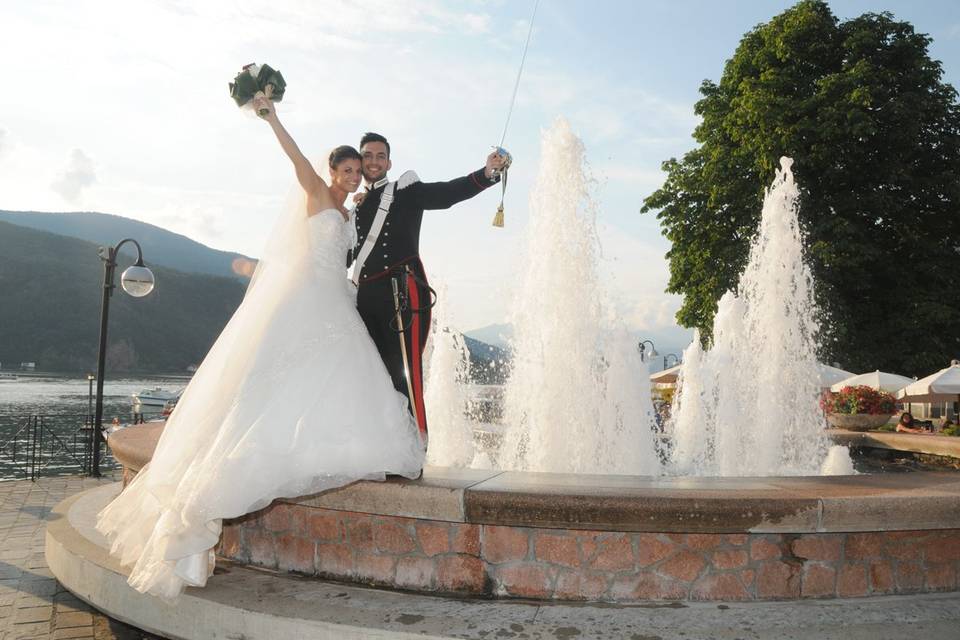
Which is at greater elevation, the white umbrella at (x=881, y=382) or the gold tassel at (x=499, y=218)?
the gold tassel at (x=499, y=218)

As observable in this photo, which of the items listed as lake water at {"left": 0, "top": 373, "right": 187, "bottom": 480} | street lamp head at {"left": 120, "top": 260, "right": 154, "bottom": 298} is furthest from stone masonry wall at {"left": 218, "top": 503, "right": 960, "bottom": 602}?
lake water at {"left": 0, "top": 373, "right": 187, "bottom": 480}

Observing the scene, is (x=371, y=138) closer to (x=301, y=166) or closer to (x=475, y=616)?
(x=301, y=166)

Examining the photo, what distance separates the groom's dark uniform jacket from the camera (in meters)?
4.31

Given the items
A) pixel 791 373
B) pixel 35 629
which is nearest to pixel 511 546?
pixel 35 629

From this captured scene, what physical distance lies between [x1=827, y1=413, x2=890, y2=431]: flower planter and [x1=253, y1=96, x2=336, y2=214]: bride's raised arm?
448 inches

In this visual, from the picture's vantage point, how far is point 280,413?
3.72 metres

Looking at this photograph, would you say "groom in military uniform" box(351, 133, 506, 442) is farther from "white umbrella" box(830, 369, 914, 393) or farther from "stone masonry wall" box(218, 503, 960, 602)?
"white umbrella" box(830, 369, 914, 393)

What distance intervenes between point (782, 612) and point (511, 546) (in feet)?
4.57

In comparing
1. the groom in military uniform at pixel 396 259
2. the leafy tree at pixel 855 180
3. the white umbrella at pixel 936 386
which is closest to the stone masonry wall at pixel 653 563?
the groom in military uniform at pixel 396 259

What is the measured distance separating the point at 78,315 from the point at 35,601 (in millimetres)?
130258

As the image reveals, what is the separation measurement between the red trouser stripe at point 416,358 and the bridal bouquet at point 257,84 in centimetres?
134

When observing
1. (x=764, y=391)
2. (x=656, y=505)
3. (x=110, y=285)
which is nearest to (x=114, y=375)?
(x=110, y=285)

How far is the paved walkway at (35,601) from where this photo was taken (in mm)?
4066

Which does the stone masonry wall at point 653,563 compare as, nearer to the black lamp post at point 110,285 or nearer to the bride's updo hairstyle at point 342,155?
the bride's updo hairstyle at point 342,155
